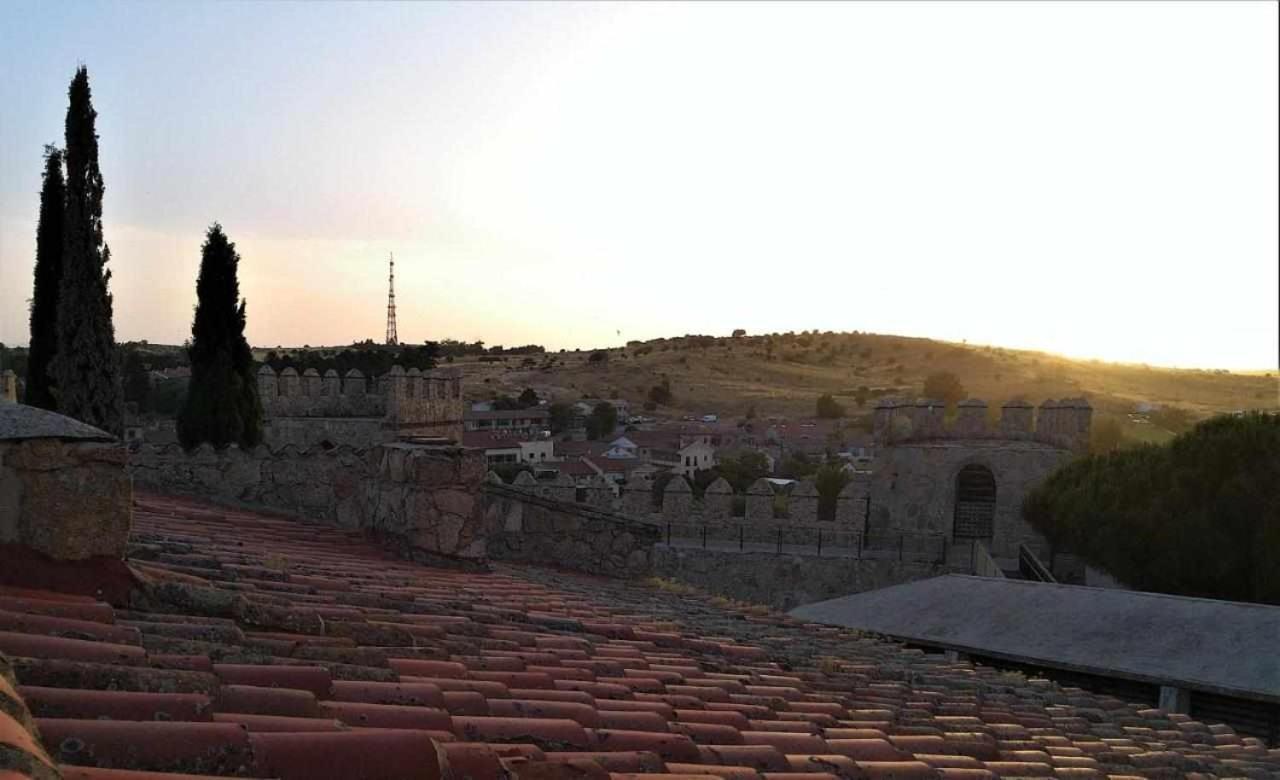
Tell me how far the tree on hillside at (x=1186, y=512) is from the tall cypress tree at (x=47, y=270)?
19.2 meters

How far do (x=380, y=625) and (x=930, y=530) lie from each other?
15895mm

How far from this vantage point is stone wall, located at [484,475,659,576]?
30.6 ft

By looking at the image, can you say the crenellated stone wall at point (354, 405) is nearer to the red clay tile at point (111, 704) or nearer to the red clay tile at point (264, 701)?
the red clay tile at point (264, 701)

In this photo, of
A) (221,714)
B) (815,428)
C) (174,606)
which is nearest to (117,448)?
(174,606)

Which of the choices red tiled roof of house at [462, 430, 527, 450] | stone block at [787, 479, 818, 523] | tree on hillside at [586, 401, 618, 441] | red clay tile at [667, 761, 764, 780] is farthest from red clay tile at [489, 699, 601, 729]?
tree on hillside at [586, 401, 618, 441]

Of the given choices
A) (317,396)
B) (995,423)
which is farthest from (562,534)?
(317,396)

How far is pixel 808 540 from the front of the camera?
59.5 ft

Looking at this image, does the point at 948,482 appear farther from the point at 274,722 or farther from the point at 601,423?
the point at 601,423

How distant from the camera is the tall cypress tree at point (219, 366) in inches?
857

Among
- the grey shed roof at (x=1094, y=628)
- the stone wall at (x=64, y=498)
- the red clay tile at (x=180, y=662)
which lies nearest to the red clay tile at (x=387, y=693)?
the red clay tile at (x=180, y=662)

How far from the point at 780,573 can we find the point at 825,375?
6273 centimetres

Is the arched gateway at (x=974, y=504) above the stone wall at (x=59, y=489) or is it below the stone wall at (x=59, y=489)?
below

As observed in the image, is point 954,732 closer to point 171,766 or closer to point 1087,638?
point 171,766

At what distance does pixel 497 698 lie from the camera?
331 centimetres
